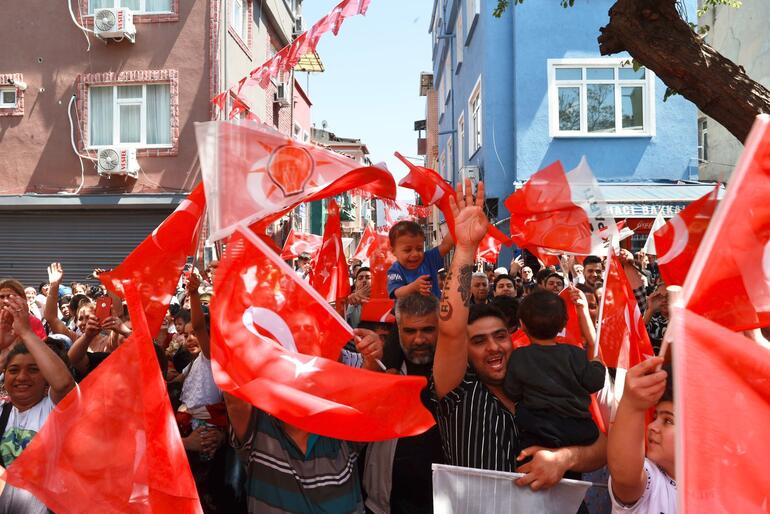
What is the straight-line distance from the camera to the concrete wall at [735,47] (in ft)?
51.8

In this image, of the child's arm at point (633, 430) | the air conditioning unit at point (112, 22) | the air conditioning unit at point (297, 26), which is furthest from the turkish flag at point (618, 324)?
the air conditioning unit at point (297, 26)

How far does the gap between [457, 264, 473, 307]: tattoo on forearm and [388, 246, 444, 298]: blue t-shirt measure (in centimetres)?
218

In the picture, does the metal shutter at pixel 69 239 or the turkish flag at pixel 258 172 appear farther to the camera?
the metal shutter at pixel 69 239

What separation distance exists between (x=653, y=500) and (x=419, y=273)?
9.89 feet

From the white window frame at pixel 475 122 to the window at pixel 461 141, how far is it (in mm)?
1565

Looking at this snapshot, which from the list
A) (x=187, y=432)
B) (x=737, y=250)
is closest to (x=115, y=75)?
(x=187, y=432)

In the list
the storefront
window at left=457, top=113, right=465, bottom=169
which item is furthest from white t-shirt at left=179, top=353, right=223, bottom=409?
window at left=457, top=113, right=465, bottom=169

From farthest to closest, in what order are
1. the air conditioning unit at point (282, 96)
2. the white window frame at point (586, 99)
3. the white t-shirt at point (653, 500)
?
the air conditioning unit at point (282, 96), the white window frame at point (586, 99), the white t-shirt at point (653, 500)

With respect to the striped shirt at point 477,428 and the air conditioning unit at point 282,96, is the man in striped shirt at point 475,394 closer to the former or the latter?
the striped shirt at point 477,428

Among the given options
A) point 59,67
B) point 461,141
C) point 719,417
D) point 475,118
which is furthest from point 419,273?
point 461,141

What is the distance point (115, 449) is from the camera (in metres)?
2.76

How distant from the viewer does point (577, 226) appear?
465 centimetres

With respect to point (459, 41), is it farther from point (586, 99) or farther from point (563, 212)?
point (563, 212)

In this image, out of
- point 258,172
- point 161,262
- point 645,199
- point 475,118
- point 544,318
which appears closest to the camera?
point 544,318
